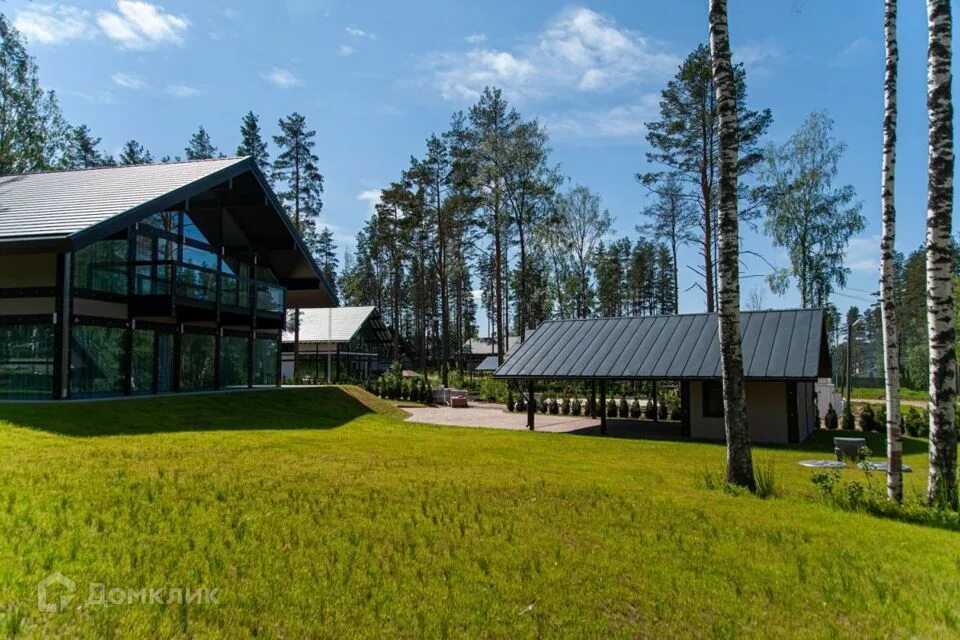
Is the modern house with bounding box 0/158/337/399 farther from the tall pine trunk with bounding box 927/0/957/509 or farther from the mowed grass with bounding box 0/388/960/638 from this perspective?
the tall pine trunk with bounding box 927/0/957/509

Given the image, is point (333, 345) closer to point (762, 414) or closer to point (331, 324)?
point (331, 324)

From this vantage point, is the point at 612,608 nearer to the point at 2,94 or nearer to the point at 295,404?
the point at 295,404

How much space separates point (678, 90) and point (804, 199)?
292 inches

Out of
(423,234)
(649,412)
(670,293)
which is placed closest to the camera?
(649,412)

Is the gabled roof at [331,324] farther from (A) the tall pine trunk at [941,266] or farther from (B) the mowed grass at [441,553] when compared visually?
(A) the tall pine trunk at [941,266]

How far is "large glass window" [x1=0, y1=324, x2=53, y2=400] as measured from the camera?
47.3 feet

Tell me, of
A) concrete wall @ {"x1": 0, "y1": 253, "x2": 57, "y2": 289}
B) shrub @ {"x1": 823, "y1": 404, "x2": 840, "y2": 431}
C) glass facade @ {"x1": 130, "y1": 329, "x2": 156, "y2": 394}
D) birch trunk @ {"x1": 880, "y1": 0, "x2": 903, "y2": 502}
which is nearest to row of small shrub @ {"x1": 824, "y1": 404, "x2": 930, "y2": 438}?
shrub @ {"x1": 823, "y1": 404, "x2": 840, "y2": 431}

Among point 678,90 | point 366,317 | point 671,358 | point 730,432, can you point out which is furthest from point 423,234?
point 730,432

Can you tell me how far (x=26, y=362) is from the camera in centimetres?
1452

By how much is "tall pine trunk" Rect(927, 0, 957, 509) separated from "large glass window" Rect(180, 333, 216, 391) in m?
18.4

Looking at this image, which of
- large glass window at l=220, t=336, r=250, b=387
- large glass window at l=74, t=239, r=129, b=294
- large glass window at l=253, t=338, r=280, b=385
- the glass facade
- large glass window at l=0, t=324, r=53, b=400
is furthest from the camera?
large glass window at l=253, t=338, r=280, b=385

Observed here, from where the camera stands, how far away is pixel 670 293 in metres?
61.0

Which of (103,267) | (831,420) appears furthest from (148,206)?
(831,420)

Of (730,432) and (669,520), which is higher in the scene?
(730,432)
